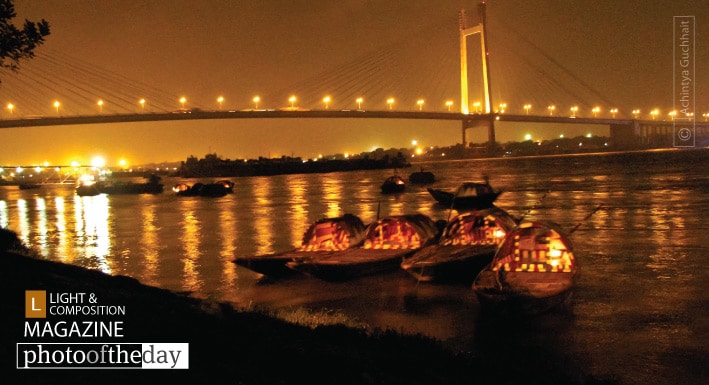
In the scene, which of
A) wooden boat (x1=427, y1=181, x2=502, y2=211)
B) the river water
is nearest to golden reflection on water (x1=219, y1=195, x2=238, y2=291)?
the river water

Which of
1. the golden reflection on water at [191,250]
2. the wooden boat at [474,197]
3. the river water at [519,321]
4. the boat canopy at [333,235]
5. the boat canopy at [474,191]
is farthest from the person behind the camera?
the boat canopy at [474,191]

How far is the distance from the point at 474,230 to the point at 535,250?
2654 mm

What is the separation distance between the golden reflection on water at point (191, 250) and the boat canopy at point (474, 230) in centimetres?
461

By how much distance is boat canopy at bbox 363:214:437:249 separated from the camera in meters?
12.8

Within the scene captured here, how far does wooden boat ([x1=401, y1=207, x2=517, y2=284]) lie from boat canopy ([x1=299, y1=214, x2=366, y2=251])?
152 centimetres

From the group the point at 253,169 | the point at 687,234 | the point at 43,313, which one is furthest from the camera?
the point at 253,169

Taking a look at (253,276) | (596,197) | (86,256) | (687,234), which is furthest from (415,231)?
(596,197)

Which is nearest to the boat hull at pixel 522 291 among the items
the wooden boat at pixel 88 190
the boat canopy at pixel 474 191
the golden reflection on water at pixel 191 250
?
the golden reflection on water at pixel 191 250

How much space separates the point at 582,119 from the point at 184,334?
2678 inches

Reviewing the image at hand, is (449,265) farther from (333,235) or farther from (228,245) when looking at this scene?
(228,245)

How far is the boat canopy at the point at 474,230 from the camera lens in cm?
1224

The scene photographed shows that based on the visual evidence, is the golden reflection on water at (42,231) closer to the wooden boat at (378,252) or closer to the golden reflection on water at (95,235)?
the golden reflection on water at (95,235)

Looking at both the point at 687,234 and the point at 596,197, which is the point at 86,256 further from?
the point at 596,197

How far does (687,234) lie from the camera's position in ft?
53.1
